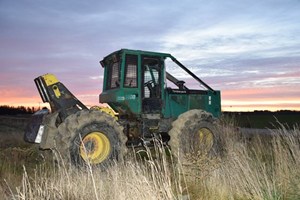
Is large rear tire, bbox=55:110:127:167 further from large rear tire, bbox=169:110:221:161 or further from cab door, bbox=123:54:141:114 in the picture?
large rear tire, bbox=169:110:221:161

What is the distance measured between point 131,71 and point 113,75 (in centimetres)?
87

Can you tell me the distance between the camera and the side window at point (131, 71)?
10.0 meters

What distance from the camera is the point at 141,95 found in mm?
10086

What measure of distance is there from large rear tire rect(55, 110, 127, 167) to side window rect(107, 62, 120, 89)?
67.4 inches

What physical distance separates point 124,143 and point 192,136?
194cm

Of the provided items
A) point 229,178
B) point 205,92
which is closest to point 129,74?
point 205,92

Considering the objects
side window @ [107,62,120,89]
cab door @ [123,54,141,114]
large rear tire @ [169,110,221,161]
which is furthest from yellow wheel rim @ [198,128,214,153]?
side window @ [107,62,120,89]

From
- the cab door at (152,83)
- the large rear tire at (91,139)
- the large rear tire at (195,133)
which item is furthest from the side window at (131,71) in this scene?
the large rear tire at (195,133)

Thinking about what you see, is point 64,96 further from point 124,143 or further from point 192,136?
point 192,136

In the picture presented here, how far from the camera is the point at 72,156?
843 centimetres

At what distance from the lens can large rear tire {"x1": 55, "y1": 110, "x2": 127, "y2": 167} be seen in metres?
8.44

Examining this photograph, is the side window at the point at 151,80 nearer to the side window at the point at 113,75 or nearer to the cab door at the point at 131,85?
the cab door at the point at 131,85

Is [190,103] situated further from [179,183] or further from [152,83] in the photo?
[179,183]

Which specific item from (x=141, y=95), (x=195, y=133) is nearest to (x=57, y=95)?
(x=141, y=95)
